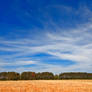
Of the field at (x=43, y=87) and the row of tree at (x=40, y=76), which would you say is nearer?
the field at (x=43, y=87)

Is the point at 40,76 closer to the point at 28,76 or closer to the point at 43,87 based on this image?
the point at 28,76

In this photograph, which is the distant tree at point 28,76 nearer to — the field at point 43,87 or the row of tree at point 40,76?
the row of tree at point 40,76

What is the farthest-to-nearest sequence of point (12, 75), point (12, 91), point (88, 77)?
point (88, 77)
point (12, 75)
point (12, 91)

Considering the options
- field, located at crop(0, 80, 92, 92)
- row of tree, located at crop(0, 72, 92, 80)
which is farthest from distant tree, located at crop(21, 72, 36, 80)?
field, located at crop(0, 80, 92, 92)

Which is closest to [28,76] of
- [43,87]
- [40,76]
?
[40,76]

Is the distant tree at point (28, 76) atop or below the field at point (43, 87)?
atop

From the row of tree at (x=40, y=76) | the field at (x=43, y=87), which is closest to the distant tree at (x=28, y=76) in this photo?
the row of tree at (x=40, y=76)

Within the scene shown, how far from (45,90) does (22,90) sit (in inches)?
69.0

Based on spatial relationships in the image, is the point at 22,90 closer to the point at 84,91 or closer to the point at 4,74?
the point at 84,91

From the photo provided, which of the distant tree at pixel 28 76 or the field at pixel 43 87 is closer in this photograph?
the field at pixel 43 87

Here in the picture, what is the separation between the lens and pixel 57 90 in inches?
521

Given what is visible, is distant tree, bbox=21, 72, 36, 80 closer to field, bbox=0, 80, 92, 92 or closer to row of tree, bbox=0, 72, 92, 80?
row of tree, bbox=0, 72, 92, 80

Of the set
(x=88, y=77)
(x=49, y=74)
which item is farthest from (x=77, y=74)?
(x=49, y=74)

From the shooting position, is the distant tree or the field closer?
the field
